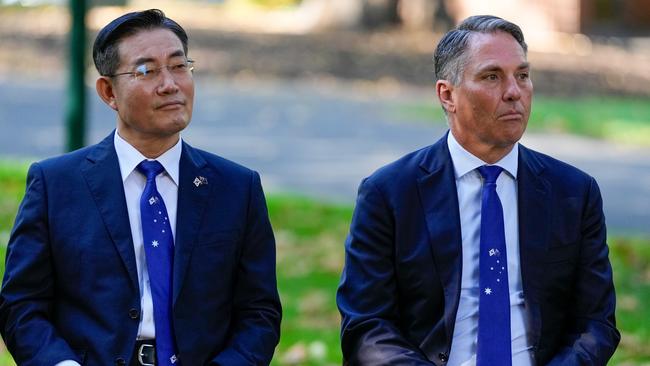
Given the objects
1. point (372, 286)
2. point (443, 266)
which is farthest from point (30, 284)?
point (443, 266)

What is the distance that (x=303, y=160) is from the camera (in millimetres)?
13977

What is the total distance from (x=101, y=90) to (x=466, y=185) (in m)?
1.27

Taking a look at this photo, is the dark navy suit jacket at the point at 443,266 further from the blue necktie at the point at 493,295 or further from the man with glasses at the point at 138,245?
the man with glasses at the point at 138,245

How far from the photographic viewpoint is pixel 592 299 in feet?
14.4

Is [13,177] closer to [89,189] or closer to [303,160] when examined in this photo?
[303,160]

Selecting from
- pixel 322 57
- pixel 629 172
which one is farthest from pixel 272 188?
pixel 322 57

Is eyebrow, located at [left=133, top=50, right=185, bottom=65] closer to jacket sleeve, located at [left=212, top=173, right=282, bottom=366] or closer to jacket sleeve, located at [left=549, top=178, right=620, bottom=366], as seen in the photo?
jacket sleeve, located at [left=212, top=173, right=282, bottom=366]

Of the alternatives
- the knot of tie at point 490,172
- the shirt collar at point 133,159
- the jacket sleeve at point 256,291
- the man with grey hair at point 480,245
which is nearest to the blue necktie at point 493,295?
the man with grey hair at point 480,245

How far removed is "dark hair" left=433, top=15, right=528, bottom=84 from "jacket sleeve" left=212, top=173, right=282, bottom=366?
0.76 meters

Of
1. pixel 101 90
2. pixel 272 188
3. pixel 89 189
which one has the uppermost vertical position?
pixel 101 90

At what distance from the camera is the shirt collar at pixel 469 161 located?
4422mm

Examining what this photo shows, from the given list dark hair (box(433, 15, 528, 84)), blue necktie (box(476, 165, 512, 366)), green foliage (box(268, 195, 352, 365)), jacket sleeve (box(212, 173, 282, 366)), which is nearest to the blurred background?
green foliage (box(268, 195, 352, 365))

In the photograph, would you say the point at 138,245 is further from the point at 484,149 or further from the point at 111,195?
the point at 484,149

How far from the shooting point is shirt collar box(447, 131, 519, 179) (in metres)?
4.42
